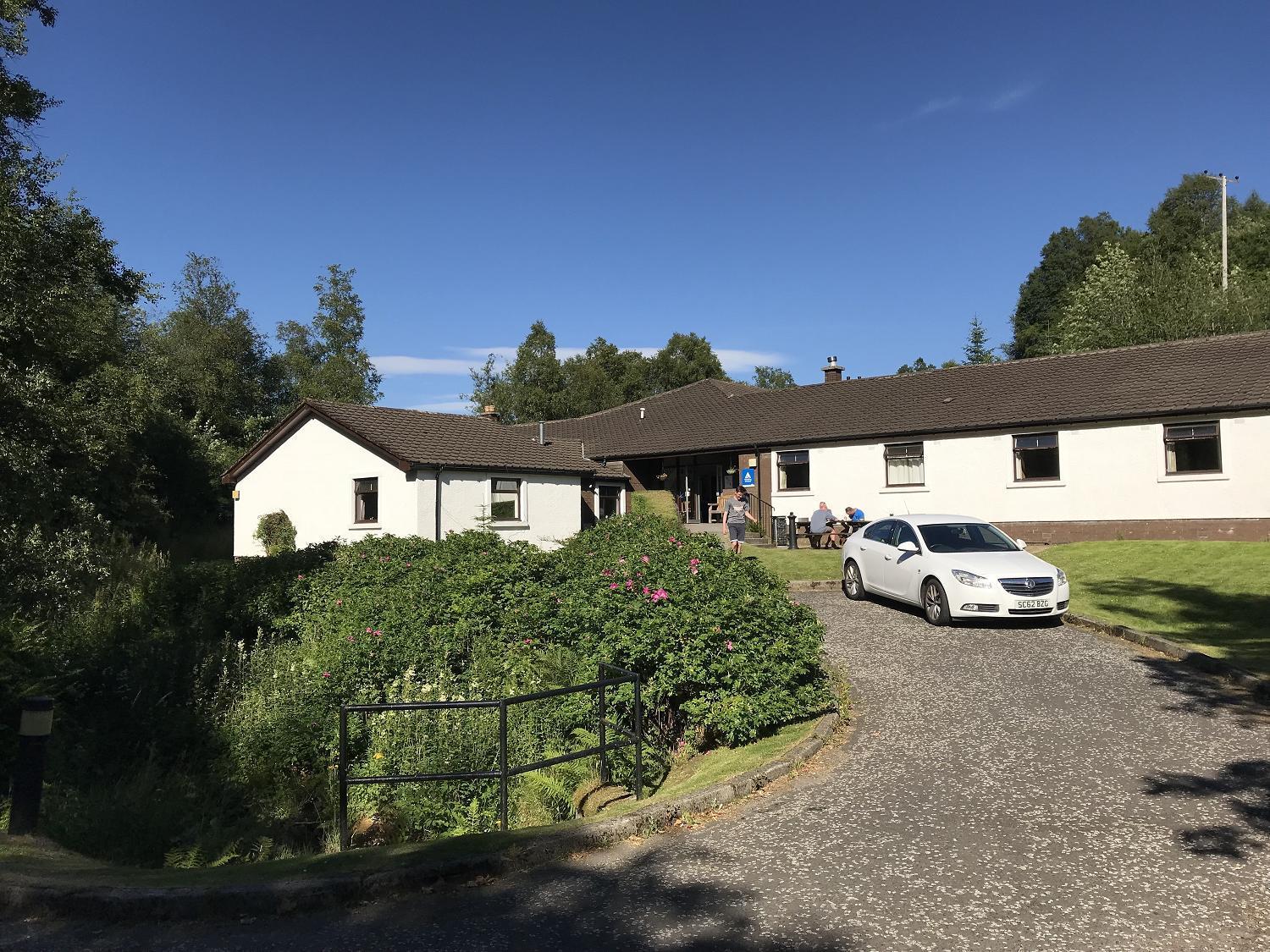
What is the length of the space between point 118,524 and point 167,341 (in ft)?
72.9

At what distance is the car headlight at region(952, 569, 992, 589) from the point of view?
12005mm

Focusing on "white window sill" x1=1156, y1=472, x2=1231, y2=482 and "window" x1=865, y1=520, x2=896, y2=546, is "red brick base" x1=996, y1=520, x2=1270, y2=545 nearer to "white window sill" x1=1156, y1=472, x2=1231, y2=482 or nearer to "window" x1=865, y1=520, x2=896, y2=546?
"white window sill" x1=1156, y1=472, x2=1231, y2=482

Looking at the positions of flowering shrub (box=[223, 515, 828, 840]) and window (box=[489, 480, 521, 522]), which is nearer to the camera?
flowering shrub (box=[223, 515, 828, 840])

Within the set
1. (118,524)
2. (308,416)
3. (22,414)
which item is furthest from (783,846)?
(118,524)

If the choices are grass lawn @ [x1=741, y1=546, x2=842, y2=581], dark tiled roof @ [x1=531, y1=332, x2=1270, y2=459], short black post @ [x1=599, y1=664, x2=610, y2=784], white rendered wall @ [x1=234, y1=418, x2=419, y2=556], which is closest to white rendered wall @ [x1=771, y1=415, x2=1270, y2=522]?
dark tiled roof @ [x1=531, y1=332, x2=1270, y2=459]

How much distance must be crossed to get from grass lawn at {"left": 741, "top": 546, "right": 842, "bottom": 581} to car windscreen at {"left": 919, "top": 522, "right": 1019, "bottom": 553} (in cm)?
369

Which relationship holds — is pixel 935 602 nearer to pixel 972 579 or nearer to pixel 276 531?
pixel 972 579

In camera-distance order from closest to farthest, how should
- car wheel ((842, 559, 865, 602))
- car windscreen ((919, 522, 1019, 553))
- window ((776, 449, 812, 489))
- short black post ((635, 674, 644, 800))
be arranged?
short black post ((635, 674, 644, 800)), car windscreen ((919, 522, 1019, 553)), car wheel ((842, 559, 865, 602)), window ((776, 449, 812, 489))

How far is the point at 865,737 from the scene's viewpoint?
24.1 ft

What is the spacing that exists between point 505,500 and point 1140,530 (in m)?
18.0

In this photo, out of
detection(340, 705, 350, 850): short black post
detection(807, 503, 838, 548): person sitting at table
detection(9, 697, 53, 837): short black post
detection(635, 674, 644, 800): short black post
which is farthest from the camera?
detection(807, 503, 838, 548): person sitting at table

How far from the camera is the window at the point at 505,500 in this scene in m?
26.9

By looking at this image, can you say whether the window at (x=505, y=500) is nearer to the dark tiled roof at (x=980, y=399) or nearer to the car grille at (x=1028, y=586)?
the dark tiled roof at (x=980, y=399)

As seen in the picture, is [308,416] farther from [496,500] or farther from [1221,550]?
[1221,550]
